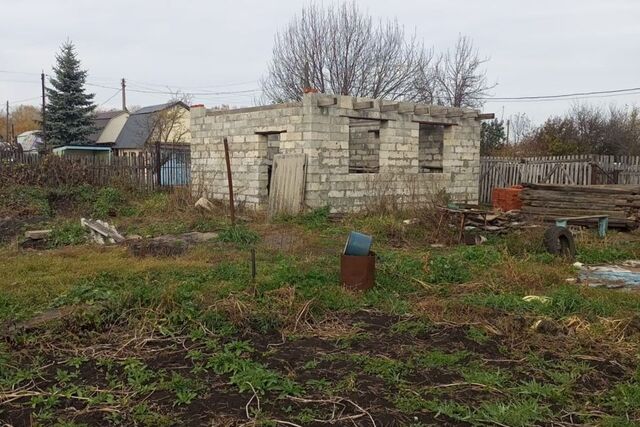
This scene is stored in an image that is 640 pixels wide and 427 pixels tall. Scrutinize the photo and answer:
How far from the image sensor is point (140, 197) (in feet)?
57.4

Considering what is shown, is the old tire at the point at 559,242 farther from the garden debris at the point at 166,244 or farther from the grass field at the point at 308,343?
the garden debris at the point at 166,244

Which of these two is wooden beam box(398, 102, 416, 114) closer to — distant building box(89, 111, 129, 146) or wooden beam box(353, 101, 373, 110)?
wooden beam box(353, 101, 373, 110)

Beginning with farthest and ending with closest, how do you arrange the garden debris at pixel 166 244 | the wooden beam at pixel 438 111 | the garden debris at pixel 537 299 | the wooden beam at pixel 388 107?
the wooden beam at pixel 438 111 < the wooden beam at pixel 388 107 < the garden debris at pixel 166 244 < the garden debris at pixel 537 299

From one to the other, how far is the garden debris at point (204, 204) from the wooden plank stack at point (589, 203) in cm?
769

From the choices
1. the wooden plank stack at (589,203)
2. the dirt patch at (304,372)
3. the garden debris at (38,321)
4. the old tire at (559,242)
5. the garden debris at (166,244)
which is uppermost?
the wooden plank stack at (589,203)

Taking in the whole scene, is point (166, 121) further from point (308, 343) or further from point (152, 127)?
point (308, 343)

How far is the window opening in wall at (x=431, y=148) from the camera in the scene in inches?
663

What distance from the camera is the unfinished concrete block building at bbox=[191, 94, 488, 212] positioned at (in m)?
13.5

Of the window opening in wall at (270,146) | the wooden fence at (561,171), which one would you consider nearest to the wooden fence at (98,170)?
the window opening in wall at (270,146)

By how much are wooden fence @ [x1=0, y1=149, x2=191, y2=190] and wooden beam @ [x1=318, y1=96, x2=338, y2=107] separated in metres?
6.02

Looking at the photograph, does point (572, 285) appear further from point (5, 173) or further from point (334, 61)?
point (334, 61)

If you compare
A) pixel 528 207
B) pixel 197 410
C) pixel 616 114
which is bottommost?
pixel 197 410

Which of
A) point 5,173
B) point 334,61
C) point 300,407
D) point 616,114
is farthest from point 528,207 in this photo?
point 616,114

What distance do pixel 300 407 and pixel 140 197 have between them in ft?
48.7
